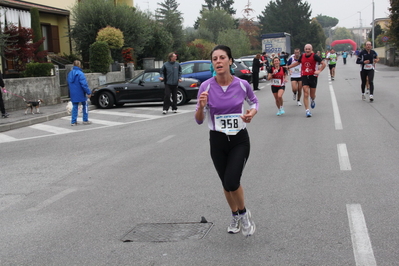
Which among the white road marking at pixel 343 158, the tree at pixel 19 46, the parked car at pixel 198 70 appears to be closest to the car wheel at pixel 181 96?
the parked car at pixel 198 70

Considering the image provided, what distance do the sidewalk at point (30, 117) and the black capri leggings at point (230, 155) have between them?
10477mm

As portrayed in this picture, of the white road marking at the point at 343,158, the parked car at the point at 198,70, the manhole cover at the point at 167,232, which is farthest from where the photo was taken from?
the parked car at the point at 198,70

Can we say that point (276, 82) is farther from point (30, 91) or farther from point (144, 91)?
point (30, 91)

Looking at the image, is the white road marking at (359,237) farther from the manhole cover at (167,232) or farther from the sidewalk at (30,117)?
the sidewalk at (30,117)

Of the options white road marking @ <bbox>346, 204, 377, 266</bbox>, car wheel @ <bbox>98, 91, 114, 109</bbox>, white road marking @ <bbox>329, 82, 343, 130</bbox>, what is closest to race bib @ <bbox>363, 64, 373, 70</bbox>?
white road marking @ <bbox>329, 82, 343, 130</bbox>

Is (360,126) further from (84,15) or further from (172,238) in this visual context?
(84,15)

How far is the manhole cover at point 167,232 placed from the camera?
15.7 ft

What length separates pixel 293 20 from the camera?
96.5 meters

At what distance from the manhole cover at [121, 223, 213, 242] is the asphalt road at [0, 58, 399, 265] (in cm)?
10

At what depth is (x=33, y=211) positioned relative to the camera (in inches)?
235

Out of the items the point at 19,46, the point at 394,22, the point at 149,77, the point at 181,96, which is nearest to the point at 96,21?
the point at 19,46

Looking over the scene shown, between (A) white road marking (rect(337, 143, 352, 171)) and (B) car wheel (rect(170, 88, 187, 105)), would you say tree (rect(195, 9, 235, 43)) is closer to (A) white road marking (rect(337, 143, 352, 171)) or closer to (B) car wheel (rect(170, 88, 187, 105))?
(B) car wheel (rect(170, 88, 187, 105))

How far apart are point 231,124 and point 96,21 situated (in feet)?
84.4

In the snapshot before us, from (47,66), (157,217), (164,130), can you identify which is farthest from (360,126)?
→ (47,66)
